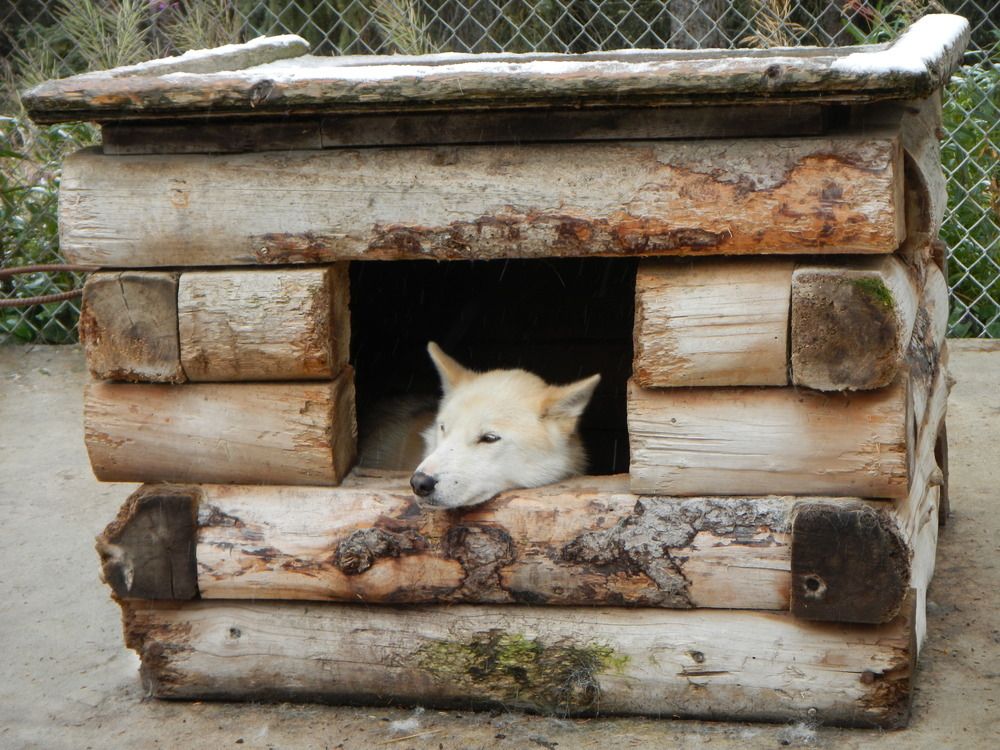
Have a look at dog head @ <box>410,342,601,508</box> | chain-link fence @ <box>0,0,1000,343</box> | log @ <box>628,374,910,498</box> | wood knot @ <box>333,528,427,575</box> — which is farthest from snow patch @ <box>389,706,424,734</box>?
chain-link fence @ <box>0,0,1000,343</box>

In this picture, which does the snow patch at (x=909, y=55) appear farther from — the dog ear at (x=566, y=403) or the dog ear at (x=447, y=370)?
the dog ear at (x=447, y=370)

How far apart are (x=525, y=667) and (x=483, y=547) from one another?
13.2 inches

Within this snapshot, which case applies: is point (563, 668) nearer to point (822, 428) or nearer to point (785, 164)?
point (822, 428)

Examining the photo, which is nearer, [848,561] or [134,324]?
[848,561]

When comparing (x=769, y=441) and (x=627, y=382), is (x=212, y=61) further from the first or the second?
(x=769, y=441)

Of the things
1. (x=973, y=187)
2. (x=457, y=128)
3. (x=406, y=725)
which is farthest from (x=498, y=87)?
(x=973, y=187)

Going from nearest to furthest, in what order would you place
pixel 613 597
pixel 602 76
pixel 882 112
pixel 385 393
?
1. pixel 602 76
2. pixel 882 112
3. pixel 613 597
4. pixel 385 393

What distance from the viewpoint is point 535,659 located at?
9.96 feet

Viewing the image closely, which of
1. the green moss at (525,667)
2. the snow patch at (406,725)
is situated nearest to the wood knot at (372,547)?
the green moss at (525,667)

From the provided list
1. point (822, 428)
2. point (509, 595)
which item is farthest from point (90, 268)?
point (822, 428)

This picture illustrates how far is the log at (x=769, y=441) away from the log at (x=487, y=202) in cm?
35

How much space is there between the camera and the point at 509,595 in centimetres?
300

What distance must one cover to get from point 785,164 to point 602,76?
452 mm

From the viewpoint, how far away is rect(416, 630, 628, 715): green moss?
3.03m
